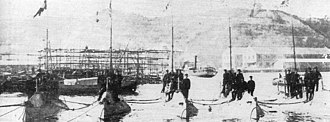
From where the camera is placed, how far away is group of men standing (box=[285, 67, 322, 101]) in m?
6.76

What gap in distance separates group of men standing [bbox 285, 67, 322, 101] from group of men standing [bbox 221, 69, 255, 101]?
1264mm

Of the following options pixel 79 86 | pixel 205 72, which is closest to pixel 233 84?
pixel 79 86

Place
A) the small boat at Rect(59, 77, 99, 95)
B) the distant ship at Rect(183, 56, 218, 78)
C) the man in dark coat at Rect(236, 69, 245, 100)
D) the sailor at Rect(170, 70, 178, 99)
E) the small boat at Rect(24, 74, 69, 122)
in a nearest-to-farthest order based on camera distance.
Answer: the small boat at Rect(24, 74, 69, 122)
the man in dark coat at Rect(236, 69, 245, 100)
the sailor at Rect(170, 70, 178, 99)
the small boat at Rect(59, 77, 99, 95)
the distant ship at Rect(183, 56, 218, 78)

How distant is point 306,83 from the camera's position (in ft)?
22.5

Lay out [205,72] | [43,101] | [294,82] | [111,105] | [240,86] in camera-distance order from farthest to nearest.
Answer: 1. [205,72]
2. [294,82]
3. [240,86]
4. [43,101]
5. [111,105]

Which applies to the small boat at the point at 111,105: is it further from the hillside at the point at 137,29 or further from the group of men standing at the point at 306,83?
the group of men standing at the point at 306,83

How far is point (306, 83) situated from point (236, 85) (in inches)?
60.5

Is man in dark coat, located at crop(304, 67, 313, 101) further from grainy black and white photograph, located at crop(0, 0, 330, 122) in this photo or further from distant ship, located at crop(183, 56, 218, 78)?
distant ship, located at crop(183, 56, 218, 78)

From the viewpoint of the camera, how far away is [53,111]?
18.5ft

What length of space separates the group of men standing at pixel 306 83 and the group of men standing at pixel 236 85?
49.8 inches

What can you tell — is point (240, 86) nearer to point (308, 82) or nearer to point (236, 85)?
point (236, 85)

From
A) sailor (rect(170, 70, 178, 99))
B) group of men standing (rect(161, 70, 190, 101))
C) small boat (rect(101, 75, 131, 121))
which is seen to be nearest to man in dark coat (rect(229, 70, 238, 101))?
group of men standing (rect(161, 70, 190, 101))

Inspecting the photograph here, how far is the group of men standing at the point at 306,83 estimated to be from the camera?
6.76m

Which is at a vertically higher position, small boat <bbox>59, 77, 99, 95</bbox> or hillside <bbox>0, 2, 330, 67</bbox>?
hillside <bbox>0, 2, 330, 67</bbox>
